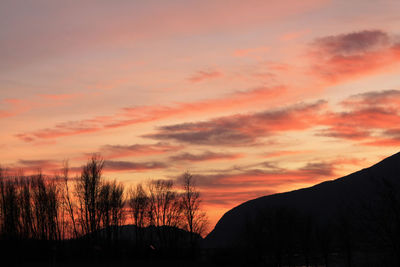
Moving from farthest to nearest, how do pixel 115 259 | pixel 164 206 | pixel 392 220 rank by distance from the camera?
pixel 164 206
pixel 115 259
pixel 392 220

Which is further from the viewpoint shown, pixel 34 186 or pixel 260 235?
pixel 260 235

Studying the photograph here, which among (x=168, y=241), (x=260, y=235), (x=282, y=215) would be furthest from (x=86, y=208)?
(x=282, y=215)

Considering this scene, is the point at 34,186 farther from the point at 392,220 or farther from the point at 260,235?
the point at 392,220

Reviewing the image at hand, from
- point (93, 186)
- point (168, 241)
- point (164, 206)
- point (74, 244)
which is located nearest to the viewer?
point (74, 244)

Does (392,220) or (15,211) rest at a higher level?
(15,211)

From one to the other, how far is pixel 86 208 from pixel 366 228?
63.4 m

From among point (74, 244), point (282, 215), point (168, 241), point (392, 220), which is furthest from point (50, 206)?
point (392, 220)

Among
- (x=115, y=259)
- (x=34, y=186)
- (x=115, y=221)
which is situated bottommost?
(x=115, y=259)

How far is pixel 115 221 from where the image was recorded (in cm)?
10775

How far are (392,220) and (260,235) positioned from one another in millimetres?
70728

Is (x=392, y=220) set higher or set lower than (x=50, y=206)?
lower

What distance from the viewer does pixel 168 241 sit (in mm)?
106438

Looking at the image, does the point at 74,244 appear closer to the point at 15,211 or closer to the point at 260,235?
the point at 15,211

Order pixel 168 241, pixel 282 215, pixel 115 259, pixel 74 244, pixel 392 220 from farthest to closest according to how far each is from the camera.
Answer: pixel 282 215
pixel 168 241
pixel 74 244
pixel 115 259
pixel 392 220
